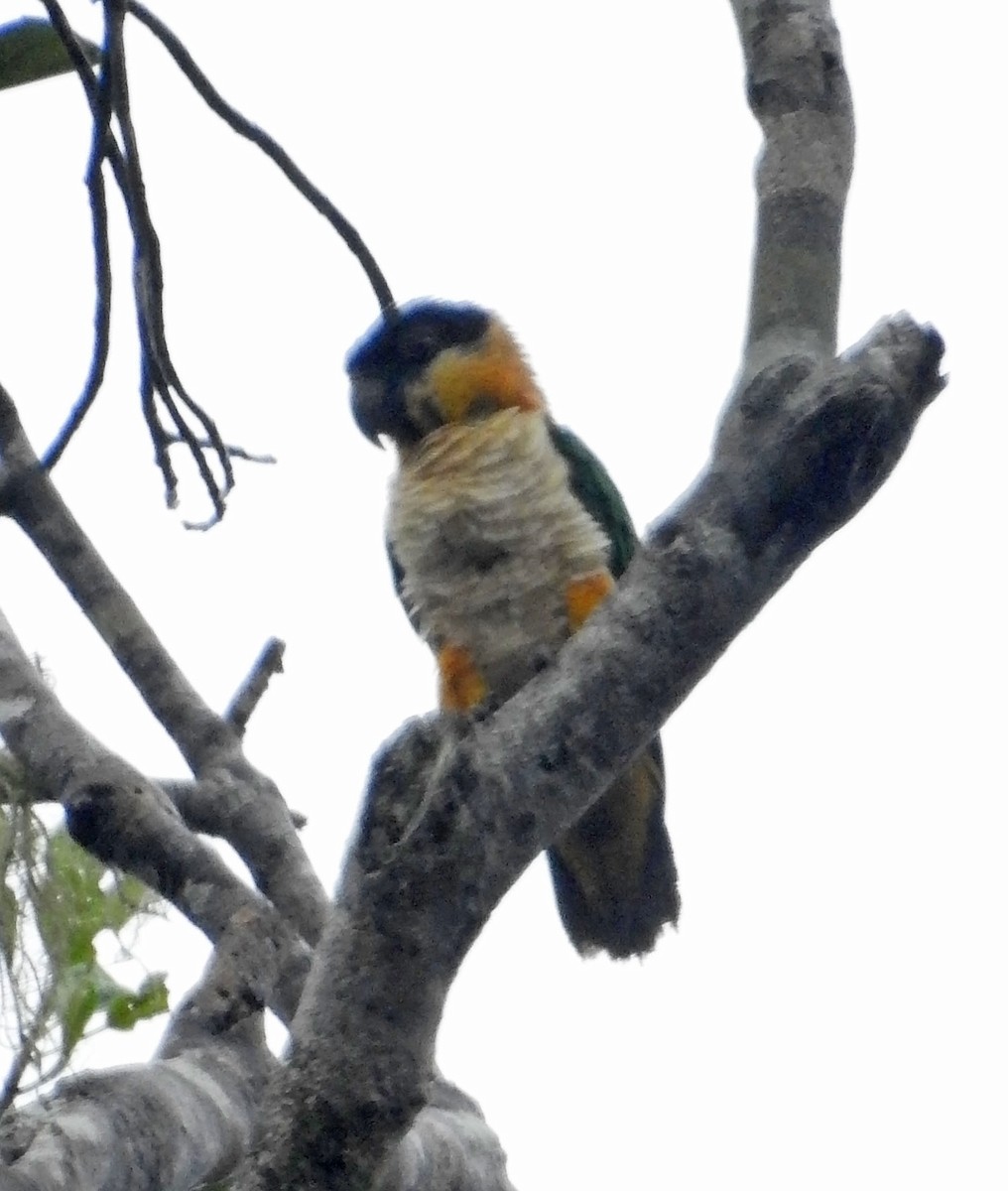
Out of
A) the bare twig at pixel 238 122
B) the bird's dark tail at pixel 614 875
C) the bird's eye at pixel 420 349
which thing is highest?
the bird's eye at pixel 420 349

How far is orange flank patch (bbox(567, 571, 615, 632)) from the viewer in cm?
439

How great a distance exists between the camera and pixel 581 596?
4.40 meters

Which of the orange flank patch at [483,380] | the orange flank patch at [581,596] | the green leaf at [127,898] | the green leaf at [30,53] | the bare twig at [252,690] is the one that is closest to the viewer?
the green leaf at [30,53]

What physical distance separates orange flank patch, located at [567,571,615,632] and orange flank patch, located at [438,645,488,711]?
36 centimetres

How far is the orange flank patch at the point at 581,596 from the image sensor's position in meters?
4.39

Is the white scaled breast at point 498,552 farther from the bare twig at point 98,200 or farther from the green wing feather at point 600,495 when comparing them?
the bare twig at point 98,200

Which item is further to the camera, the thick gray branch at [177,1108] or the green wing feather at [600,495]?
the green wing feather at [600,495]

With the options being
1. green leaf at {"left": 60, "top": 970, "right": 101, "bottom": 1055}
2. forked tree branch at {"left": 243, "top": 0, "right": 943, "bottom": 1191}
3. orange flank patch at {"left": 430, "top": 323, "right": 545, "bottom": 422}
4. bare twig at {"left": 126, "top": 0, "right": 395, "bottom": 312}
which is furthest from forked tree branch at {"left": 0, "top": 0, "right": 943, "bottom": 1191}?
orange flank patch at {"left": 430, "top": 323, "right": 545, "bottom": 422}

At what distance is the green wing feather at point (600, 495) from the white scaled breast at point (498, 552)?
0.09m

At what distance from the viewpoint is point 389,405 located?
5.12 metres

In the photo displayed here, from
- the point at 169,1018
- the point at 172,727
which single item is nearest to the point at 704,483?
the point at 169,1018

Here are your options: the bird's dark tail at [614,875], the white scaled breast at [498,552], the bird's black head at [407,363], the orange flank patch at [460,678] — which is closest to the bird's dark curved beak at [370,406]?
the bird's black head at [407,363]

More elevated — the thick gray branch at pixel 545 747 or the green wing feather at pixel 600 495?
the green wing feather at pixel 600 495

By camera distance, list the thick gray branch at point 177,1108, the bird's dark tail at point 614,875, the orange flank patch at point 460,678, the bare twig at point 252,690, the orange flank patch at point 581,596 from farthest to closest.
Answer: the bird's dark tail at point 614,875, the orange flank patch at point 460,678, the orange flank patch at point 581,596, the bare twig at point 252,690, the thick gray branch at point 177,1108
